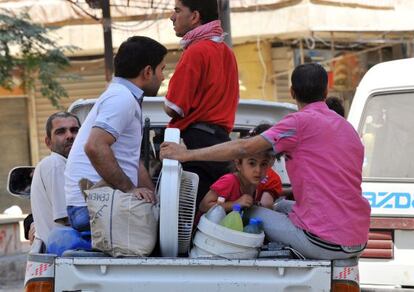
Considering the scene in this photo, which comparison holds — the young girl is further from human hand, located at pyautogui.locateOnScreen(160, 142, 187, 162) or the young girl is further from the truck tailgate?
the truck tailgate

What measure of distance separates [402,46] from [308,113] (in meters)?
15.5

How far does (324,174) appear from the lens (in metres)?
4.53

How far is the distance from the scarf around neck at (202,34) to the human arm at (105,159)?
0.94 metres

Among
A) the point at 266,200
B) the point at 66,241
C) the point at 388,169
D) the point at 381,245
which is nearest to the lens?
the point at 66,241

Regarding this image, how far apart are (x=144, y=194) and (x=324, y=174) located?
883 mm

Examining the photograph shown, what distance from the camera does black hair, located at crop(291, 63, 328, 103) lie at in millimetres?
4711

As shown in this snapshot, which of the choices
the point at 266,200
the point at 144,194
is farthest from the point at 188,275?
the point at 266,200

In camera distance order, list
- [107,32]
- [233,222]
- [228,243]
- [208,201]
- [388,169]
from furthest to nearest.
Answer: [107,32] → [388,169] → [208,201] → [233,222] → [228,243]

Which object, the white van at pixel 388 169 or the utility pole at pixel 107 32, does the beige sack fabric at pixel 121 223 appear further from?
the utility pole at pixel 107 32

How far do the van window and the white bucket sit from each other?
303 cm

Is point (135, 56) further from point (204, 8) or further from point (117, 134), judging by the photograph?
point (204, 8)

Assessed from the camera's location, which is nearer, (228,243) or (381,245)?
(228,243)

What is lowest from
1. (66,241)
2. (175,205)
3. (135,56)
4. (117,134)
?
(66,241)

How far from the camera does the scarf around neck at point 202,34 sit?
5316mm
